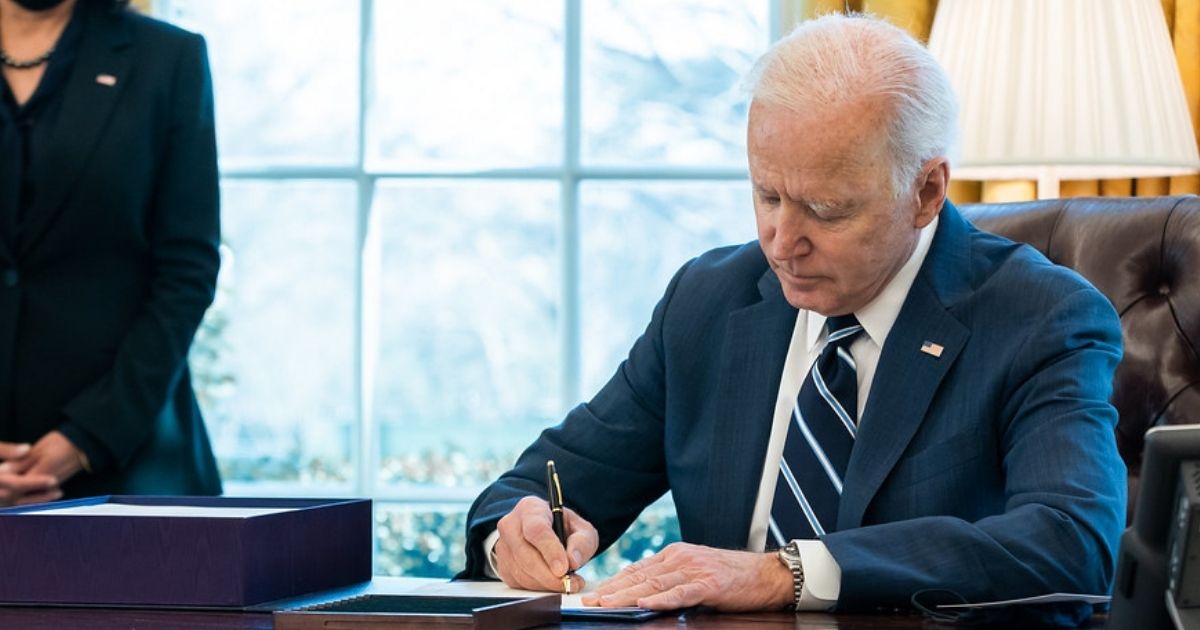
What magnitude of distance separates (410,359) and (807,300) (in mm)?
2958

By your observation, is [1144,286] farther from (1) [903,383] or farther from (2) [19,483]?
(2) [19,483]

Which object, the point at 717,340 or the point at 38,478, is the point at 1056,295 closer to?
the point at 717,340

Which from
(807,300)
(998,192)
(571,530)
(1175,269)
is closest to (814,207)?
(807,300)

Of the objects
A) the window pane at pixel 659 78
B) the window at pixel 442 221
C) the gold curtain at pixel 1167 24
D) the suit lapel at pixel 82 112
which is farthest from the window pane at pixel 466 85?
the suit lapel at pixel 82 112

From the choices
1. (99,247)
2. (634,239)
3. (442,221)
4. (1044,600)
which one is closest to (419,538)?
(442,221)

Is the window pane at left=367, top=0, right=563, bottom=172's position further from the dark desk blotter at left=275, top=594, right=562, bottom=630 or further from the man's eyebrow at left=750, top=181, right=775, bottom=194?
the dark desk blotter at left=275, top=594, right=562, bottom=630

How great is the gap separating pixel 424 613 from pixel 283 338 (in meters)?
3.57

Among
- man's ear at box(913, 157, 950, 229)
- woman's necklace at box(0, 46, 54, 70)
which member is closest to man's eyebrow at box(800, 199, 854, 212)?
man's ear at box(913, 157, 950, 229)

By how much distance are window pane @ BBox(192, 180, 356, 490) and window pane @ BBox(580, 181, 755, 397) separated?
2.36ft

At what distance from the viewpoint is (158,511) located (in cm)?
179

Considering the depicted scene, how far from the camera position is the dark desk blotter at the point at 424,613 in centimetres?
138

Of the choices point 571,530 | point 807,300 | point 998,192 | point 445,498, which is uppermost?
point 998,192

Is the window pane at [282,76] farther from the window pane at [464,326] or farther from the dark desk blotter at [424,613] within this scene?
the dark desk blotter at [424,613]

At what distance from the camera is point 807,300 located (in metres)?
2.00
